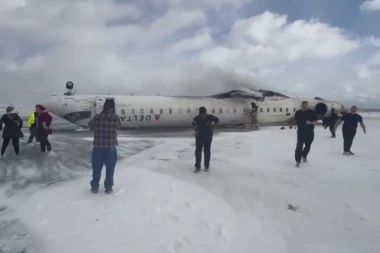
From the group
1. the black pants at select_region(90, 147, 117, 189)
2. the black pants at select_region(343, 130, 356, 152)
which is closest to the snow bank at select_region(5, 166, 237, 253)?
the black pants at select_region(90, 147, 117, 189)

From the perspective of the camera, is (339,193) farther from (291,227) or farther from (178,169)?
(178,169)

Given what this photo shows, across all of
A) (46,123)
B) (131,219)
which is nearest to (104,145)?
(131,219)

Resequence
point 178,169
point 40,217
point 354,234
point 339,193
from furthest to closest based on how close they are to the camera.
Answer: point 178,169 → point 339,193 → point 40,217 → point 354,234

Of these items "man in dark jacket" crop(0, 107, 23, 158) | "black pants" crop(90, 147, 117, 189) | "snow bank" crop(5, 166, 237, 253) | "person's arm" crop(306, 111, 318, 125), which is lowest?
"snow bank" crop(5, 166, 237, 253)

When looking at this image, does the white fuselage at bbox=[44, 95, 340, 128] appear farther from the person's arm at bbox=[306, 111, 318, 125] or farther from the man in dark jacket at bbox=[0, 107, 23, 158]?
the person's arm at bbox=[306, 111, 318, 125]

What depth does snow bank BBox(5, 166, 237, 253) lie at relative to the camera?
406cm

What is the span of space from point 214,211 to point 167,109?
2077cm

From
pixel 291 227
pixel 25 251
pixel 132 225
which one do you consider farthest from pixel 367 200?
pixel 25 251

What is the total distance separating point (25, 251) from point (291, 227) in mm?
3654

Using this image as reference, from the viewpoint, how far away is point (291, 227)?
4.82 metres

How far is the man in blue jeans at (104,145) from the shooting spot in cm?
611

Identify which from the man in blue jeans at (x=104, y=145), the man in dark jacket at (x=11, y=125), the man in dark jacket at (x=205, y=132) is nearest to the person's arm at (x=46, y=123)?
the man in dark jacket at (x=11, y=125)

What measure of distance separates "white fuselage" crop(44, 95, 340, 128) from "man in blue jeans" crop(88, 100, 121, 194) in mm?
18182

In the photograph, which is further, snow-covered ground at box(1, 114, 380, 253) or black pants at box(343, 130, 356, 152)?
black pants at box(343, 130, 356, 152)
